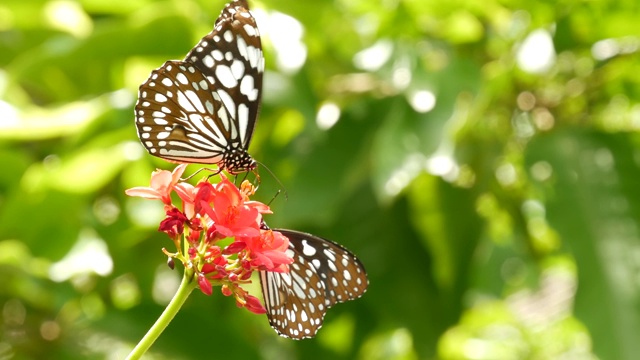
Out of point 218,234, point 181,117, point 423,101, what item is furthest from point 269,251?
point 423,101

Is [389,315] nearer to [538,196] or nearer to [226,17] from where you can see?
[538,196]

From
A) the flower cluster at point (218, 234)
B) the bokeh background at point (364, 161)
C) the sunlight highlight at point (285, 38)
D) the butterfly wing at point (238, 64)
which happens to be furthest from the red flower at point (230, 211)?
the sunlight highlight at point (285, 38)

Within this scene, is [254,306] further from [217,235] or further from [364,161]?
[364,161]

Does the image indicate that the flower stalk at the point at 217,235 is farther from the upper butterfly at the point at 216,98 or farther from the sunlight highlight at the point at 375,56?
the sunlight highlight at the point at 375,56

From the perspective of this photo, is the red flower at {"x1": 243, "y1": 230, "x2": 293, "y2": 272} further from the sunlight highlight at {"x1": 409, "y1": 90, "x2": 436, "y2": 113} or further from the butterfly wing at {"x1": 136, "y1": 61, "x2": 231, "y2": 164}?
the sunlight highlight at {"x1": 409, "y1": 90, "x2": 436, "y2": 113}

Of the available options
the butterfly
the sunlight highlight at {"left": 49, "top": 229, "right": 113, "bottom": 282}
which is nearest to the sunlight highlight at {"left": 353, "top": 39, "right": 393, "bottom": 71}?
the sunlight highlight at {"left": 49, "top": 229, "right": 113, "bottom": 282}
